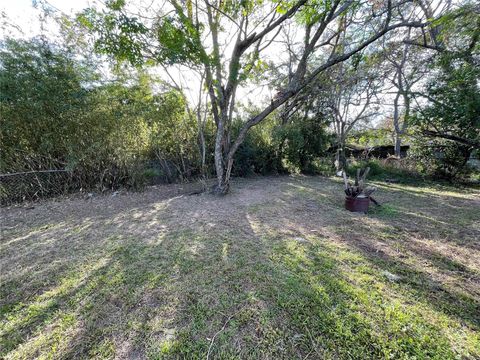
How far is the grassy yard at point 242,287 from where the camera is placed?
1018mm

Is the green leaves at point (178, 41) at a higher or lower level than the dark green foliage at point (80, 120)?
higher

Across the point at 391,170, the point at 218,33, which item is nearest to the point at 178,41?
the point at 218,33

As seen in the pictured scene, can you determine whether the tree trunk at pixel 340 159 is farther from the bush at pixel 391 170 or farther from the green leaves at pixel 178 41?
the green leaves at pixel 178 41

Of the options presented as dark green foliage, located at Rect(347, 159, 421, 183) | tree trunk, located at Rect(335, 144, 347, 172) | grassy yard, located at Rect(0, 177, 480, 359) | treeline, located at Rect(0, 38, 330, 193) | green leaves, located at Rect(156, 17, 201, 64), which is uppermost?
green leaves, located at Rect(156, 17, 201, 64)

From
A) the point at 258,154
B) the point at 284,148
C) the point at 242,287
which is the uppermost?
the point at 284,148

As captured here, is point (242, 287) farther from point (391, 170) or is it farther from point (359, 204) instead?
point (391, 170)

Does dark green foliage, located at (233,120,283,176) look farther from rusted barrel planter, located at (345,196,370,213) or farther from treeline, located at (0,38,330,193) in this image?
rusted barrel planter, located at (345,196,370,213)

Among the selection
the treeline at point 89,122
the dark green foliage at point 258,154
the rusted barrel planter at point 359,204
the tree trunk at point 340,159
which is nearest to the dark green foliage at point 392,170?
the tree trunk at point 340,159

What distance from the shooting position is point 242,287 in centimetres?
144

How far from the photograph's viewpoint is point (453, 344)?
999 millimetres

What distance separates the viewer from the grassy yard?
1018 millimetres

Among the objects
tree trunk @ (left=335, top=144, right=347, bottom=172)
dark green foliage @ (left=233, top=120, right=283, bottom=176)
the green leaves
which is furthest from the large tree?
tree trunk @ (left=335, top=144, right=347, bottom=172)

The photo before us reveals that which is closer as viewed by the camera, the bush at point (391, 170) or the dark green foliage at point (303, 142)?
the bush at point (391, 170)

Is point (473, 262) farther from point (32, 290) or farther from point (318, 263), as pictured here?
point (32, 290)
